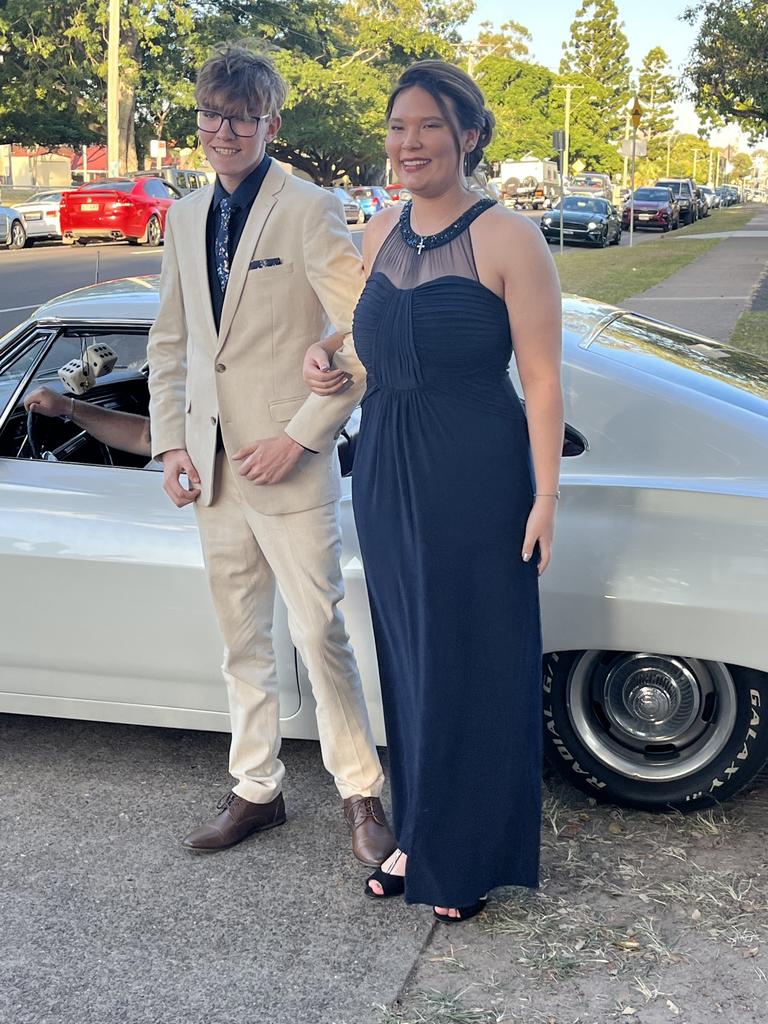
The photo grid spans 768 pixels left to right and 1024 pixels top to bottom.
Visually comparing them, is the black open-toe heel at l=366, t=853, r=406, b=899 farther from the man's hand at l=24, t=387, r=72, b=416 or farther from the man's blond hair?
the man's blond hair

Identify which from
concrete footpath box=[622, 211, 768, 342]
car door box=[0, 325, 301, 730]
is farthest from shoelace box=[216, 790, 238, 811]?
concrete footpath box=[622, 211, 768, 342]

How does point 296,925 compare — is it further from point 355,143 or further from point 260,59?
point 355,143

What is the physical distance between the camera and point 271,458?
10.4 feet

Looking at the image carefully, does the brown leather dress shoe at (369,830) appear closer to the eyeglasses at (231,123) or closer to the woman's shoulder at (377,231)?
the woman's shoulder at (377,231)

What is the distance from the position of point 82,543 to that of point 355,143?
60394 millimetres

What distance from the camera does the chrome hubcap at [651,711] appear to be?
11.2ft

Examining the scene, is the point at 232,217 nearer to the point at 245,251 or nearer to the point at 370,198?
the point at 245,251

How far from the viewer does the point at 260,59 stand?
316 centimetres

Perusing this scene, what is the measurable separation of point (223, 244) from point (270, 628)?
41.1 inches

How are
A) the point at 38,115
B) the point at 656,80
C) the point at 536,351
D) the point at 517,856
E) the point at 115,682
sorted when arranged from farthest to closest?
the point at 656,80, the point at 38,115, the point at 115,682, the point at 517,856, the point at 536,351

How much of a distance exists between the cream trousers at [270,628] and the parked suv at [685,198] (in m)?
52.4

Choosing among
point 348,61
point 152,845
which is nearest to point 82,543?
point 152,845

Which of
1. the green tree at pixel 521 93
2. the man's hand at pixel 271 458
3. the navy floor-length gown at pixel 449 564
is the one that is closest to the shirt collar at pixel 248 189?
the navy floor-length gown at pixel 449 564

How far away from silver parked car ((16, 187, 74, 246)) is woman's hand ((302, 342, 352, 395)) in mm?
27417
